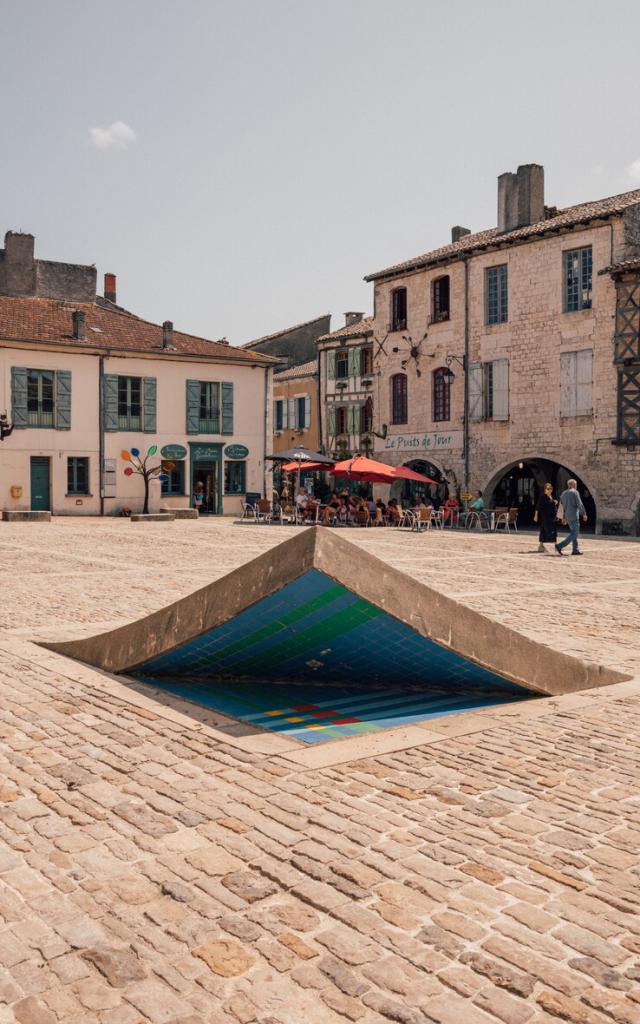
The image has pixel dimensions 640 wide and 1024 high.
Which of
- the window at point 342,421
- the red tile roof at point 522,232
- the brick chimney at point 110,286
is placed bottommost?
the window at point 342,421

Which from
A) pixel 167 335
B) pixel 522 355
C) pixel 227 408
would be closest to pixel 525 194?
pixel 522 355

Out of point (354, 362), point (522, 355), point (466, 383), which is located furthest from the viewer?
point (354, 362)

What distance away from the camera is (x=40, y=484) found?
31.8 metres

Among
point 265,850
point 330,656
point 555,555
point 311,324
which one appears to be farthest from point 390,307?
point 265,850

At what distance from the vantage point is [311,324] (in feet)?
148

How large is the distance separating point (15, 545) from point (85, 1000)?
16.5 meters

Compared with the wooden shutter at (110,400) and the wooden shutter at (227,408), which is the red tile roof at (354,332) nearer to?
the wooden shutter at (227,408)

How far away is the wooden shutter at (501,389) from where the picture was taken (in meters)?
28.0

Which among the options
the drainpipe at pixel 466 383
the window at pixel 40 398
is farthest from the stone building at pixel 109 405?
the drainpipe at pixel 466 383

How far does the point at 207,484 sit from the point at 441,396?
10.4 metres

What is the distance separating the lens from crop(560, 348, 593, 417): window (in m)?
25.4

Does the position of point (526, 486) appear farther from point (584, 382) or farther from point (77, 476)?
point (77, 476)

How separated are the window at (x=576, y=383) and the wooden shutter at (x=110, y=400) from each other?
16412 mm

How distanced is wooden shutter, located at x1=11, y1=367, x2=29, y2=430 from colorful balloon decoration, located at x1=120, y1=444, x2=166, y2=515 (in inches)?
150
